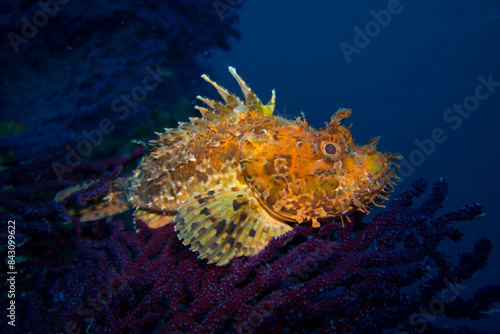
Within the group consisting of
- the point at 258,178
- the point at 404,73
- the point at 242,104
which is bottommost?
the point at 258,178

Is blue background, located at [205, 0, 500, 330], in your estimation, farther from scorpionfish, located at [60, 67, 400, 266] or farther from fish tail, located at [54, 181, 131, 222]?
fish tail, located at [54, 181, 131, 222]

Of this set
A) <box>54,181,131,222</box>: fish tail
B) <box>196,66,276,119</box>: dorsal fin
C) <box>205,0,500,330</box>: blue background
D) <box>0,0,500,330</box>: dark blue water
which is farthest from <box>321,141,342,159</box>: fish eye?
<box>205,0,500,330</box>: blue background

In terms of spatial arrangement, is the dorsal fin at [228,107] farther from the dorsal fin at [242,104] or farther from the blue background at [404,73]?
the blue background at [404,73]

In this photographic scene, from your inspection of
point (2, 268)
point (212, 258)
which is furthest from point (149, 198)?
point (2, 268)

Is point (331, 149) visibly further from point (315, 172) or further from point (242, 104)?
point (242, 104)

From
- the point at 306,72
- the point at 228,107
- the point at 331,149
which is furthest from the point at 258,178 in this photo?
the point at 306,72

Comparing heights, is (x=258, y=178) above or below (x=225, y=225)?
above
